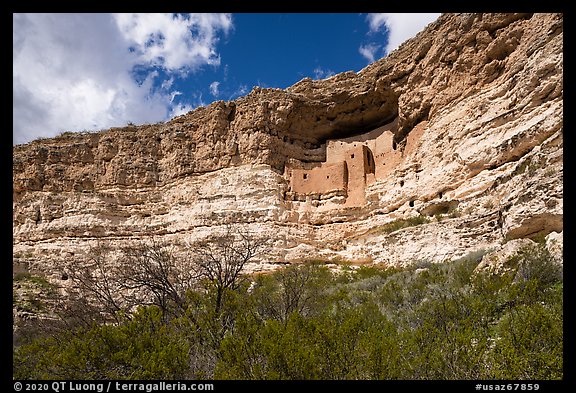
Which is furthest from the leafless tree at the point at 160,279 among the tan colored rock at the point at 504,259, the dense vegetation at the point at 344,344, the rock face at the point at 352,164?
the tan colored rock at the point at 504,259

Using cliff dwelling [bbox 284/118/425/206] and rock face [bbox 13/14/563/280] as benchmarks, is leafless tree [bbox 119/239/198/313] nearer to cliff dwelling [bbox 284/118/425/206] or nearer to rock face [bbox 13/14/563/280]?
rock face [bbox 13/14/563/280]

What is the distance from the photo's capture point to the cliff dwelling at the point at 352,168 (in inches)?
838

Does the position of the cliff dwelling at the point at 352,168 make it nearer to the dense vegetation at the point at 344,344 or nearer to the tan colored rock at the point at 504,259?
the tan colored rock at the point at 504,259

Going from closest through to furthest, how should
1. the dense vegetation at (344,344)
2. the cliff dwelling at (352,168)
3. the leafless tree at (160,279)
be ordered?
the dense vegetation at (344,344)
the leafless tree at (160,279)
the cliff dwelling at (352,168)

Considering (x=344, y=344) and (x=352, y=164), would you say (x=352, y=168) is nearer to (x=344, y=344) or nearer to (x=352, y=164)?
(x=352, y=164)

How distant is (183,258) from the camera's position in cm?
2084

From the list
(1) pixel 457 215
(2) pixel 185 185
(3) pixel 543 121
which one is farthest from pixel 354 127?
(3) pixel 543 121

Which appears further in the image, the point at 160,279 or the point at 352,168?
the point at 352,168

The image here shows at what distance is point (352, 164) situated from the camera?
22344 millimetres

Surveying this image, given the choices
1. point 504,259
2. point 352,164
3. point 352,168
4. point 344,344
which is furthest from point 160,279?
point 352,164

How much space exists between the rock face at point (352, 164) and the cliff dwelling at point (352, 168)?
→ 68 mm

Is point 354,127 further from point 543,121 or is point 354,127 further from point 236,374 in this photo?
point 236,374

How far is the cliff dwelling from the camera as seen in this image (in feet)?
69.9

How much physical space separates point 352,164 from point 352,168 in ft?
0.66
